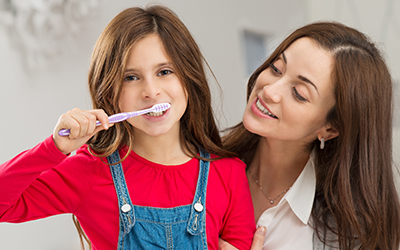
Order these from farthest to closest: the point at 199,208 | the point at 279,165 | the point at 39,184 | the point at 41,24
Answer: the point at 41,24 → the point at 279,165 → the point at 199,208 → the point at 39,184

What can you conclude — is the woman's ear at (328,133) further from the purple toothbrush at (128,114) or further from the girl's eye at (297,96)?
the purple toothbrush at (128,114)

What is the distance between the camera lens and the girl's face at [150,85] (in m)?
0.97

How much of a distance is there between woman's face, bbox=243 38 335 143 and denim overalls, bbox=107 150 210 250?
12.0 inches

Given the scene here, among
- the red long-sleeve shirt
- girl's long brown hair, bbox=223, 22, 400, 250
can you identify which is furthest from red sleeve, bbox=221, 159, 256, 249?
girl's long brown hair, bbox=223, 22, 400, 250

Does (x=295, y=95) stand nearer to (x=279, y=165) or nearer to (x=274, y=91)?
(x=274, y=91)

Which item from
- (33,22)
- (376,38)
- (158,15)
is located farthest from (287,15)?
(158,15)

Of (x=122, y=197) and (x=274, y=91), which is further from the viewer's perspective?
(x=274, y=91)

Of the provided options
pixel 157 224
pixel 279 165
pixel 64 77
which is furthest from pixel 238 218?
pixel 64 77

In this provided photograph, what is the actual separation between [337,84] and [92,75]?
25.8 inches

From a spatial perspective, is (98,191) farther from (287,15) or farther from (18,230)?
(287,15)

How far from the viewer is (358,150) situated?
4.00 ft

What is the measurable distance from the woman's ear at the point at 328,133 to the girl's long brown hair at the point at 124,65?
356 millimetres

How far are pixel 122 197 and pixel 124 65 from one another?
0.32m

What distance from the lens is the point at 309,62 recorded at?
113 centimetres
